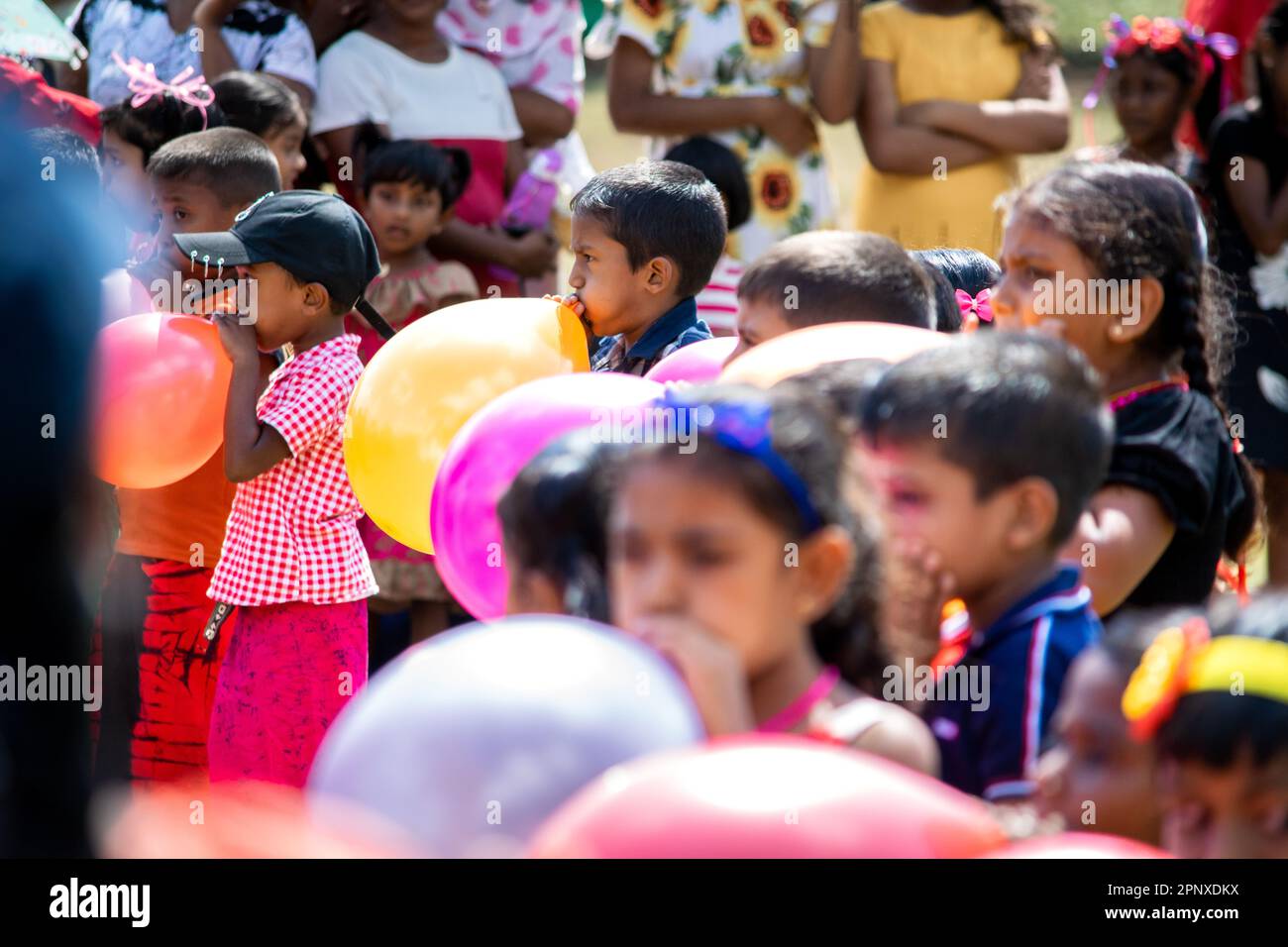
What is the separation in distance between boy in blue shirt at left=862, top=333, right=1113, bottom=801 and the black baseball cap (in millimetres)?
1708

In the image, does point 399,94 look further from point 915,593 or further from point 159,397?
point 915,593

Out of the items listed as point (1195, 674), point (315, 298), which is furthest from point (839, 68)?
point (1195, 674)

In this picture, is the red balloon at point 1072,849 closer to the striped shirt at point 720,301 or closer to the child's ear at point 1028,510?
the child's ear at point 1028,510

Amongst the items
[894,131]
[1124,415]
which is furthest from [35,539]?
[894,131]

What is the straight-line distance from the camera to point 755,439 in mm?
2115

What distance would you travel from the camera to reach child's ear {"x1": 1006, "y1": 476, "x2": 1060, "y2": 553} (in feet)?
7.89

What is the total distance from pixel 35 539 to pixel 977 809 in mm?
1922

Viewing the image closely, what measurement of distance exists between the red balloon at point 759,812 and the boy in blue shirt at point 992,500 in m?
0.57

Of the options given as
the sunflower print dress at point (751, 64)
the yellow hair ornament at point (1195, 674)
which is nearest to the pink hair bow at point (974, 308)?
the yellow hair ornament at point (1195, 674)

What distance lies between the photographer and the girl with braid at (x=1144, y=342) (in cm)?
276

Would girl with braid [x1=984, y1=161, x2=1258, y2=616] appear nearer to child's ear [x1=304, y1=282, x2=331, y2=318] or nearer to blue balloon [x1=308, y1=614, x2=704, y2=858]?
blue balloon [x1=308, y1=614, x2=704, y2=858]

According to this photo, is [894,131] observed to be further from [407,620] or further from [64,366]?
[64,366]

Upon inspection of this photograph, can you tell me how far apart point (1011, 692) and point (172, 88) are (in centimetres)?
339

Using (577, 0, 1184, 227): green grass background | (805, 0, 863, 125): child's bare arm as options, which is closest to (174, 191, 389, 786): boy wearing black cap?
(805, 0, 863, 125): child's bare arm
